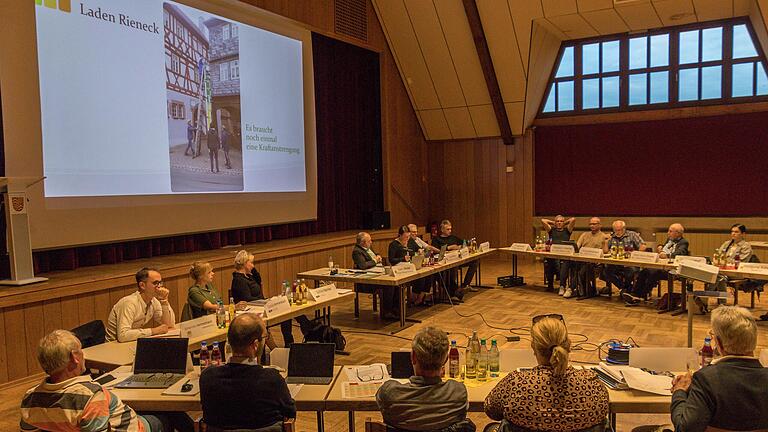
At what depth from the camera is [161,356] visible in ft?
10.7

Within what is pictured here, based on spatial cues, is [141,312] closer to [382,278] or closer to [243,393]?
[243,393]

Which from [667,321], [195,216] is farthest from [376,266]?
[667,321]

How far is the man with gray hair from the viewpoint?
7.25 ft

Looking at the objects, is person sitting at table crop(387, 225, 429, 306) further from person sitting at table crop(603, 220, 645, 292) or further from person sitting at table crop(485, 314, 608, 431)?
person sitting at table crop(485, 314, 608, 431)

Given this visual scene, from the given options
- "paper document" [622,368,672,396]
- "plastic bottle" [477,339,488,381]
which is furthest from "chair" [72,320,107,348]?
"paper document" [622,368,672,396]

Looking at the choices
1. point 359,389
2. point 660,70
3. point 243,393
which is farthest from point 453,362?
point 660,70

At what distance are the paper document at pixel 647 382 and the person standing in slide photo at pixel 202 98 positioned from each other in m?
5.55

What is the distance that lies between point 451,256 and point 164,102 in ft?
13.3

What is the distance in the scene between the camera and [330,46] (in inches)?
407

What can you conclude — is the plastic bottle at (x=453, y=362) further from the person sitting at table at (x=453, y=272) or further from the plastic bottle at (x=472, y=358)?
the person sitting at table at (x=453, y=272)

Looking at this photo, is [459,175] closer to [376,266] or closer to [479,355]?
[376,266]

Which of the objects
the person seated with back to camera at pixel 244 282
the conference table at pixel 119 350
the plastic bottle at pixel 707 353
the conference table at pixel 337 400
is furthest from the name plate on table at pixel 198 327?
the plastic bottle at pixel 707 353

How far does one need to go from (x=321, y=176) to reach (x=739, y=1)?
7.21m

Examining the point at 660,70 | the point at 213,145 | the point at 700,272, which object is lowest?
the point at 700,272
